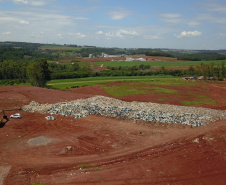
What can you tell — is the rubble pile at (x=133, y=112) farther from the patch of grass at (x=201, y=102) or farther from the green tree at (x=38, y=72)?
the green tree at (x=38, y=72)

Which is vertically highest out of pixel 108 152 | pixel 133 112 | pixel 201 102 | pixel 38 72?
pixel 38 72

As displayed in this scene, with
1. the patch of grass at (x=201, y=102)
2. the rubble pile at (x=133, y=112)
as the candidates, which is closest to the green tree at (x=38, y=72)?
the rubble pile at (x=133, y=112)

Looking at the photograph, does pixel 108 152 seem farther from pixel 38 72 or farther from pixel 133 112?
pixel 38 72

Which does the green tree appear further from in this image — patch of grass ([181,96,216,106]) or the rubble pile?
patch of grass ([181,96,216,106])

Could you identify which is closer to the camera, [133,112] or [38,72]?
[133,112]

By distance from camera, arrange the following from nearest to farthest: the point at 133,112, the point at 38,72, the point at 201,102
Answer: the point at 133,112 → the point at 201,102 → the point at 38,72

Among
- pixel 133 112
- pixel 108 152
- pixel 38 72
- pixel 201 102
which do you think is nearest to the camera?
pixel 108 152

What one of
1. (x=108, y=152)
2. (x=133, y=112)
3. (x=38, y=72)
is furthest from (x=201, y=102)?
(x=38, y=72)

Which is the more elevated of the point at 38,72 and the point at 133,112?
the point at 38,72

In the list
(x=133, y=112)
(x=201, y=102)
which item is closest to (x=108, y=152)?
(x=133, y=112)
